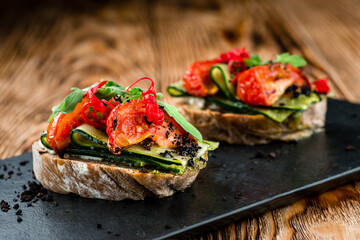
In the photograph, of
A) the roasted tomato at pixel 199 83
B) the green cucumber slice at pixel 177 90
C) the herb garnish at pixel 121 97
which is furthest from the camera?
the green cucumber slice at pixel 177 90

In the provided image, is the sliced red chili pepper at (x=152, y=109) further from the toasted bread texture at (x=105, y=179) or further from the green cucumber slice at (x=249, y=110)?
the green cucumber slice at (x=249, y=110)

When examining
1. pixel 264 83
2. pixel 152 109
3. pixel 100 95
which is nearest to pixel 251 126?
pixel 264 83

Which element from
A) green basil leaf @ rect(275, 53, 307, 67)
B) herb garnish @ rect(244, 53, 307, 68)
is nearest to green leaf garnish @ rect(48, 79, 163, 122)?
herb garnish @ rect(244, 53, 307, 68)

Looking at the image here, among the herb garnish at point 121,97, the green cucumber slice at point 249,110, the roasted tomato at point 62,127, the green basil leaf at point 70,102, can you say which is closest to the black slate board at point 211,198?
the green cucumber slice at point 249,110

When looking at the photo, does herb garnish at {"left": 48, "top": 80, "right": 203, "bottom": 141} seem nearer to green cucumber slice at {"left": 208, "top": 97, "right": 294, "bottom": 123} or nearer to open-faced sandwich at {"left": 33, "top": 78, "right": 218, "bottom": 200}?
open-faced sandwich at {"left": 33, "top": 78, "right": 218, "bottom": 200}

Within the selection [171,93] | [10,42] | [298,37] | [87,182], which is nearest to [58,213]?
[87,182]
